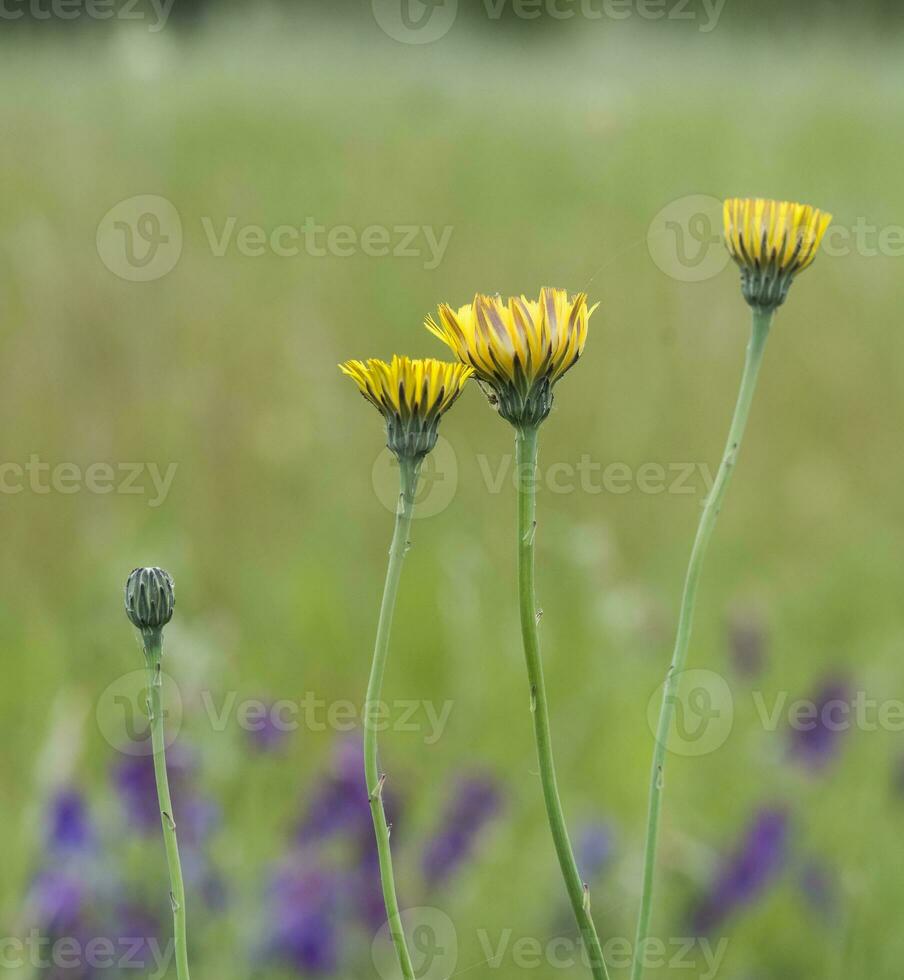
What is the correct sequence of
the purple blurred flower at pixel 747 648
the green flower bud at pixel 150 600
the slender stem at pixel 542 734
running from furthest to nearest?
the purple blurred flower at pixel 747 648 → the green flower bud at pixel 150 600 → the slender stem at pixel 542 734

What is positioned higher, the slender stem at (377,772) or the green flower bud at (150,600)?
the green flower bud at (150,600)

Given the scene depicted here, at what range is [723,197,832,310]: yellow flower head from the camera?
0.51m

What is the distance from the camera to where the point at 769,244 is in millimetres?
514

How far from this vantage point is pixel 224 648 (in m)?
1.48

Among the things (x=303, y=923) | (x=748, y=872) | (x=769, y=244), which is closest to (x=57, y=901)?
(x=303, y=923)

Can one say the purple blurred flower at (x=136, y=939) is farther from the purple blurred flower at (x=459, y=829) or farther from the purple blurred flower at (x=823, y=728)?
the purple blurred flower at (x=823, y=728)

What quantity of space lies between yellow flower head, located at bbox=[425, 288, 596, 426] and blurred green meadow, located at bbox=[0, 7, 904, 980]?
19.9 inches

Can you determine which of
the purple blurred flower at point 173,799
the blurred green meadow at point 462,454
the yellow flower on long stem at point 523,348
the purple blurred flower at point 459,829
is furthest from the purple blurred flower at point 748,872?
the yellow flower on long stem at point 523,348

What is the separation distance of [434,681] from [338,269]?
3.88 feet

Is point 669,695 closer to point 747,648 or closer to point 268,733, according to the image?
point 268,733

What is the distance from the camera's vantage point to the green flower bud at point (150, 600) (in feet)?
1.67

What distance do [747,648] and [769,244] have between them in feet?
3.04

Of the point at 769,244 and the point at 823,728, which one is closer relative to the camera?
the point at 769,244

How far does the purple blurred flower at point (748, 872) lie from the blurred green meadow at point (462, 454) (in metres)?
0.02
